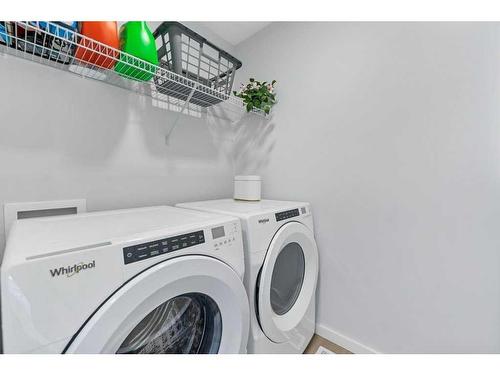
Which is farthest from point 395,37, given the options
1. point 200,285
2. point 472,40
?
point 200,285

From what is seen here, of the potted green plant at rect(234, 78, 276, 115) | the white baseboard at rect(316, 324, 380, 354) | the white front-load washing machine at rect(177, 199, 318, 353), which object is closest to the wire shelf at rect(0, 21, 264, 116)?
the potted green plant at rect(234, 78, 276, 115)

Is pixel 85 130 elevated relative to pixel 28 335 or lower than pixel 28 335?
elevated

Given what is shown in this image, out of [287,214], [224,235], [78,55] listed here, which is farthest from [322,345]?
[78,55]

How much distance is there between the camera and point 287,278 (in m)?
1.29

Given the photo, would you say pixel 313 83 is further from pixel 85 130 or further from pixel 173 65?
Result: pixel 85 130

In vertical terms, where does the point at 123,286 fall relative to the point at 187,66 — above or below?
below

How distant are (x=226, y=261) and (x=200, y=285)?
124mm

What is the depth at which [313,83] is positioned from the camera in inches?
58.2

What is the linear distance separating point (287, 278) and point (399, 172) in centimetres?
84

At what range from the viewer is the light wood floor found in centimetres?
133

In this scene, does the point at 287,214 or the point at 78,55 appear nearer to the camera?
the point at 78,55

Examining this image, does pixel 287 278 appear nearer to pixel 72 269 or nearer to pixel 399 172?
pixel 399 172

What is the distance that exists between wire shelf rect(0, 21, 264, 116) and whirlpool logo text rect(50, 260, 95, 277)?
78 centimetres

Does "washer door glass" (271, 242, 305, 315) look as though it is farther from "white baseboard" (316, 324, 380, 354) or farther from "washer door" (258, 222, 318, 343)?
"white baseboard" (316, 324, 380, 354)
